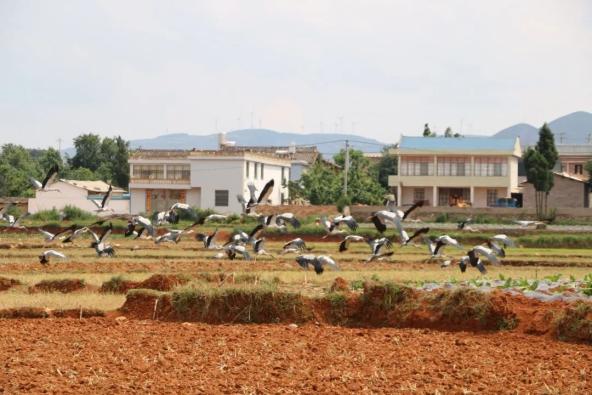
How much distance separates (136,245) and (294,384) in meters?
38.2

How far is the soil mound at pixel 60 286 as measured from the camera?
94.8ft

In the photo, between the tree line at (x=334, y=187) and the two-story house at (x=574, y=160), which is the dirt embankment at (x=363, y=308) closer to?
the tree line at (x=334, y=187)

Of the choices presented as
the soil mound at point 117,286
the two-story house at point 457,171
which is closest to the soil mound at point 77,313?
the soil mound at point 117,286

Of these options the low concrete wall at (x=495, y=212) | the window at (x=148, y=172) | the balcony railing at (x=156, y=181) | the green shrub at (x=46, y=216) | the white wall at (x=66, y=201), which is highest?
the window at (x=148, y=172)

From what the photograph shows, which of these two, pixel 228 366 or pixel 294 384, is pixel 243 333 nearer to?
pixel 228 366

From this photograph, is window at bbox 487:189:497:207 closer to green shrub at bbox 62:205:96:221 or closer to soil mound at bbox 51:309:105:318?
green shrub at bbox 62:205:96:221

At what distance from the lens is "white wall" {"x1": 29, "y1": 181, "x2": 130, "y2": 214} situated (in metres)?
87.9

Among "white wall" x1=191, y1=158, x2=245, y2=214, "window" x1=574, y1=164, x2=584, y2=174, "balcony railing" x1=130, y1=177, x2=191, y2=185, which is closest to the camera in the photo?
"white wall" x1=191, y1=158, x2=245, y2=214

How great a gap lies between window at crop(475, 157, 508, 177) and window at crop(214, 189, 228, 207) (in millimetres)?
21361

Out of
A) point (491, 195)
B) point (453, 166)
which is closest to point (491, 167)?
point (491, 195)

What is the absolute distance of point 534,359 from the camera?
17.8 m

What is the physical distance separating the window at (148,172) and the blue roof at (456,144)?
20.7 meters

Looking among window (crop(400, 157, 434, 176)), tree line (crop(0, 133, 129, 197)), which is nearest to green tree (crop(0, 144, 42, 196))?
tree line (crop(0, 133, 129, 197))

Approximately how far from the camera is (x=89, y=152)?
118062 mm
